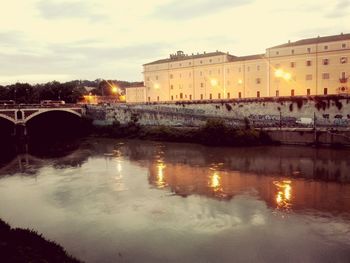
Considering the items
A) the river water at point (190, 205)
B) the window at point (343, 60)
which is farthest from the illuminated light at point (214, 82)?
the river water at point (190, 205)

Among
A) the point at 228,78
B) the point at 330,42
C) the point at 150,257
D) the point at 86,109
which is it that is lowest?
the point at 150,257

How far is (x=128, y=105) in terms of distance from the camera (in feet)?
174

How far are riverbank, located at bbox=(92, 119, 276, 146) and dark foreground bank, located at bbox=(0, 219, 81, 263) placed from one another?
87.5 ft

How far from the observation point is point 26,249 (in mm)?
11414

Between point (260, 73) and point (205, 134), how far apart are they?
2048 cm

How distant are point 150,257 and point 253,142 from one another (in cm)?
2616

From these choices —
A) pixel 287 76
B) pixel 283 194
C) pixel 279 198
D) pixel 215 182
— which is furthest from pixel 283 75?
pixel 279 198

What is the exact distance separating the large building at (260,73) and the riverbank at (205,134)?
16.2m

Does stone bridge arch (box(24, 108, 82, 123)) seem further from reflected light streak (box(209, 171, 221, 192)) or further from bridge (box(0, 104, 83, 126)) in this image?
reflected light streak (box(209, 171, 221, 192))

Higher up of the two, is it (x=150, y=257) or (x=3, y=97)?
(x=3, y=97)

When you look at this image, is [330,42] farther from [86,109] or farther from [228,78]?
[86,109]

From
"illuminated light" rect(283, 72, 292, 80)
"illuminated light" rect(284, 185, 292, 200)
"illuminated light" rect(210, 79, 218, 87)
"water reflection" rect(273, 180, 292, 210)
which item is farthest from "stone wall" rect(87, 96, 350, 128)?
"illuminated light" rect(284, 185, 292, 200)

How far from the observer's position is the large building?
4869cm

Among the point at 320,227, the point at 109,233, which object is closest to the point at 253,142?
the point at 320,227
